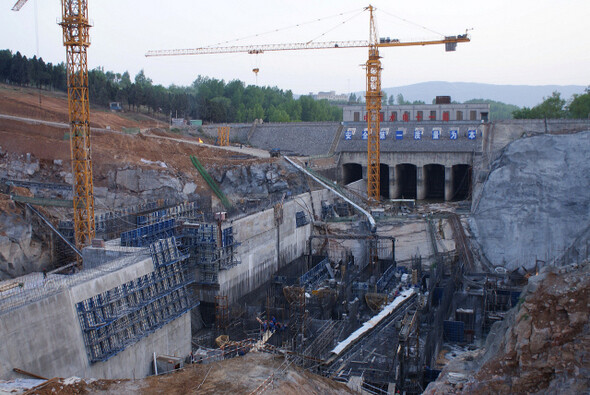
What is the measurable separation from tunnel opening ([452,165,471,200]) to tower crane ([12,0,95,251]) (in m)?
36.3

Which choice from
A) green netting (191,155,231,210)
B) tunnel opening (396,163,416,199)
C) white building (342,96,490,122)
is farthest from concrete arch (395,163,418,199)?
green netting (191,155,231,210)

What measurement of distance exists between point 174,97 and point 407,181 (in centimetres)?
3572

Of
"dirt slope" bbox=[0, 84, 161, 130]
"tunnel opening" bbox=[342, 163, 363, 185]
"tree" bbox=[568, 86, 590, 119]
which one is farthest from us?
"tree" bbox=[568, 86, 590, 119]

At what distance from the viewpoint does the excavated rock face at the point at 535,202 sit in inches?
1480

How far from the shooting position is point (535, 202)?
1517 inches

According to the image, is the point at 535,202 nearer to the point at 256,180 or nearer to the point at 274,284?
the point at 274,284

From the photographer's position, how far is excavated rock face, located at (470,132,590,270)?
123 ft

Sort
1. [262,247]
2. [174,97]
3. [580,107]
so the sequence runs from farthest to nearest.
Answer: [174,97] → [580,107] → [262,247]

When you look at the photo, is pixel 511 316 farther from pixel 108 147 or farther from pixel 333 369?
pixel 108 147

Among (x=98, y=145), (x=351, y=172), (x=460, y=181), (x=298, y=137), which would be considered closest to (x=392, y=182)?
(x=351, y=172)

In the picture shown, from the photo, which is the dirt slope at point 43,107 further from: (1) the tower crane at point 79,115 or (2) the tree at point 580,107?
(2) the tree at point 580,107

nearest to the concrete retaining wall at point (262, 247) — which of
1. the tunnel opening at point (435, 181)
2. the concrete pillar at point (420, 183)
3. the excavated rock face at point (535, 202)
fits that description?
the excavated rock face at point (535, 202)

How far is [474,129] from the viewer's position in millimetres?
54156

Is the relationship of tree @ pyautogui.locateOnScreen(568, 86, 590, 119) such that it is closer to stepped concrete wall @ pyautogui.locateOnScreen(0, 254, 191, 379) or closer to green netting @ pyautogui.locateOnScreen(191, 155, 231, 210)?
green netting @ pyautogui.locateOnScreen(191, 155, 231, 210)
